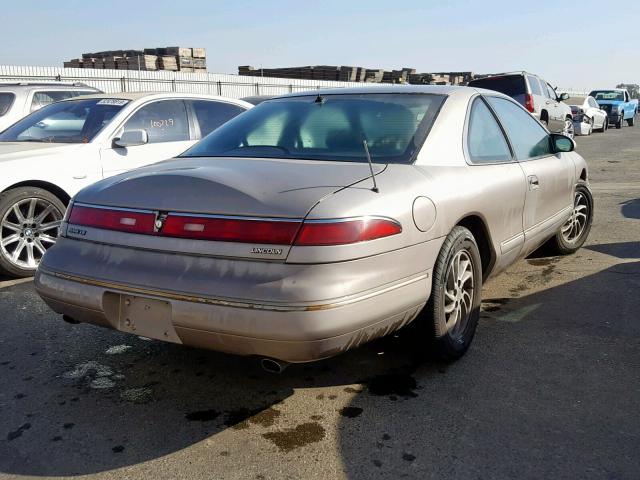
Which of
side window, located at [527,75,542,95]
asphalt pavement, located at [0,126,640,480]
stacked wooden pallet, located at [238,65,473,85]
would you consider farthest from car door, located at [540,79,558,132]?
asphalt pavement, located at [0,126,640,480]

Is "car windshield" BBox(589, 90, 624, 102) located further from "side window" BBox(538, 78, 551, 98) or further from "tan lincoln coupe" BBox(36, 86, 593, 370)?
"tan lincoln coupe" BBox(36, 86, 593, 370)

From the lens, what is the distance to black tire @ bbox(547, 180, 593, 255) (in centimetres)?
570

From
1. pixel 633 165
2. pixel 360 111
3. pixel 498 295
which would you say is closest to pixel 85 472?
pixel 360 111

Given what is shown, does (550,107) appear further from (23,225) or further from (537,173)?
(23,225)

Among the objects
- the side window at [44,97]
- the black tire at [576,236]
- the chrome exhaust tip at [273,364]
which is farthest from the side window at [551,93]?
the chrome exhaust tip at [273,364]

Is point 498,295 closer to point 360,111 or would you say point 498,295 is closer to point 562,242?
point 562,242

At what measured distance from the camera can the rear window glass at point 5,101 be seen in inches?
344

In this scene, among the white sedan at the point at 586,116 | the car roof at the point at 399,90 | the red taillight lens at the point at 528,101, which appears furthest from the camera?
the white sedan at the point at 586,116

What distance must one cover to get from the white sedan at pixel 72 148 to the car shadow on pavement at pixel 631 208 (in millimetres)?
4941

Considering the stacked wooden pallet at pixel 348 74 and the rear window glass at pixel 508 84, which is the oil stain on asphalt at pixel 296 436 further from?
the stacked wooden pallet at pixel 348 74

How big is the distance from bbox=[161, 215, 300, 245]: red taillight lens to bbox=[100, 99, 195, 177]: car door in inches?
134

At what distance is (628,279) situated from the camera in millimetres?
5066

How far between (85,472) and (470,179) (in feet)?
7.86

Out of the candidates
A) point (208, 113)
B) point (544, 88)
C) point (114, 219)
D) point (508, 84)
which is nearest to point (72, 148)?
point (208, 113)
